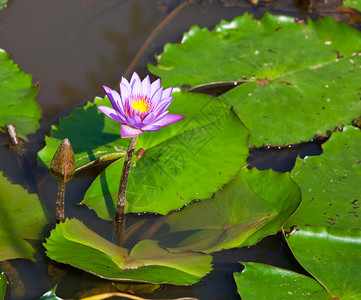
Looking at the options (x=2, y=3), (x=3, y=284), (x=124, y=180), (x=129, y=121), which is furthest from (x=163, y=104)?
(x=2, y=3)

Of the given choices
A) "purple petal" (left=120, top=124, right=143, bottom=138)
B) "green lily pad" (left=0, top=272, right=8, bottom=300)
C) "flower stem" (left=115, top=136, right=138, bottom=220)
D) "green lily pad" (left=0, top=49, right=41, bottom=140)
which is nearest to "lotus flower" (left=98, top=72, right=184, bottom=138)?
"purple petal" (left=120, top=124, right=143, bottom=138)

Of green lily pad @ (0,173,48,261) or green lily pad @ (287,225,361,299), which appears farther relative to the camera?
green lily pad @ (0,173,48,261)

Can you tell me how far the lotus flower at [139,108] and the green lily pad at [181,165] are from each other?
0.51 m

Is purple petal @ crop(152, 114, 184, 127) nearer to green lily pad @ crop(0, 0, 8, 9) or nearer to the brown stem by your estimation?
the brown stem

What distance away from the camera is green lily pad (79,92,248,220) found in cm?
248

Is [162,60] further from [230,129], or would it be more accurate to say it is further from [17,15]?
[17,15]

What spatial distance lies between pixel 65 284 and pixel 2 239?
1.20 ft

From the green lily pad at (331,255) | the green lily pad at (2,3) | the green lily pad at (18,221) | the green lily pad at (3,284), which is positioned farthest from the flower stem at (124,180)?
the green lily pad at (2,3)

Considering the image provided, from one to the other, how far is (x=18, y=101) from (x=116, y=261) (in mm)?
1354

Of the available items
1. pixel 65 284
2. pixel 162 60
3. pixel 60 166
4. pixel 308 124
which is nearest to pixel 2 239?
pixel 65 284

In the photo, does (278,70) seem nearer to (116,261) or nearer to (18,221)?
(116,261)

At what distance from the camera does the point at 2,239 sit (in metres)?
2.27

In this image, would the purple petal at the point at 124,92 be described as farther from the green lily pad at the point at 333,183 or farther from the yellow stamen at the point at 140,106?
the green lily pad at the point at 333,183

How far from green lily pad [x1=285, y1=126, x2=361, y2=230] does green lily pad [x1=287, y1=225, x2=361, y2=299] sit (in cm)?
12
